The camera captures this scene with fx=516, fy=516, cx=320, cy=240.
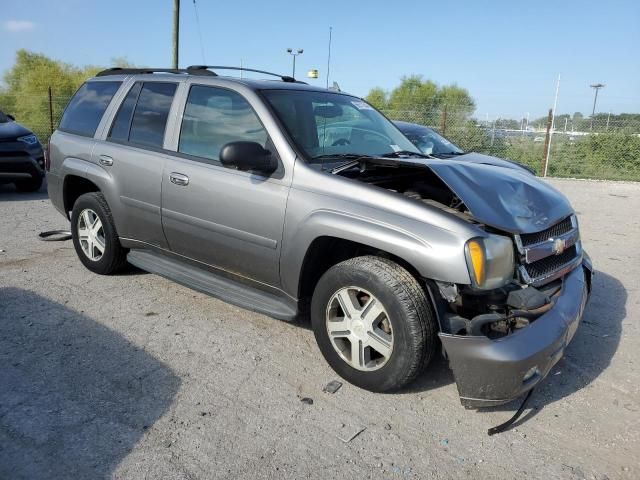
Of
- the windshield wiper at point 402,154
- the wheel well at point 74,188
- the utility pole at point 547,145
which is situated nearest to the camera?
the windshield wiper at point 402,154

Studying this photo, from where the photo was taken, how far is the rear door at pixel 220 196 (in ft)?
11.1

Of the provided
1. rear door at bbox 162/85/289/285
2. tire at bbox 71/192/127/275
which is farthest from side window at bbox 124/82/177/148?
tire at bbox 71/192/127/275

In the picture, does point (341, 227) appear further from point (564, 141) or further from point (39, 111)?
point (39, 111)

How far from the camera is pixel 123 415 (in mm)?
2719

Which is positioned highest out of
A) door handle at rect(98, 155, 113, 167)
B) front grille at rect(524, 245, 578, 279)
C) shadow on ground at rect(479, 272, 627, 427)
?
door handle at rect(98, 155, 113, 167)

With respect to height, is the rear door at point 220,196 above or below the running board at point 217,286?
above

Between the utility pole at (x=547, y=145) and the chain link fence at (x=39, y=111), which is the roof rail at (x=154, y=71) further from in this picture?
the chain link fence at (x=39, y=111)

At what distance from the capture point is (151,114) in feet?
13.9

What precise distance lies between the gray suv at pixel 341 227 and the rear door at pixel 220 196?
0.04 feet

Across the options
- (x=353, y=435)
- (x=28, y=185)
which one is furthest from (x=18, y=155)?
(x=353, y=435)

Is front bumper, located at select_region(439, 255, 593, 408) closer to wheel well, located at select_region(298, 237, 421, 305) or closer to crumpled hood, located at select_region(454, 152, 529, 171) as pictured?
wheel well, located at select_region(298, 237, 421, 305)

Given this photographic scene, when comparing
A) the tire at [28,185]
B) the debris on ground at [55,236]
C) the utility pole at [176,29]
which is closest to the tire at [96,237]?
the debris on ground at [55,236]

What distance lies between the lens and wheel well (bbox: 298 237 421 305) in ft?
10.4

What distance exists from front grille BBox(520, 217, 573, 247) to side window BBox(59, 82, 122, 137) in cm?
370
